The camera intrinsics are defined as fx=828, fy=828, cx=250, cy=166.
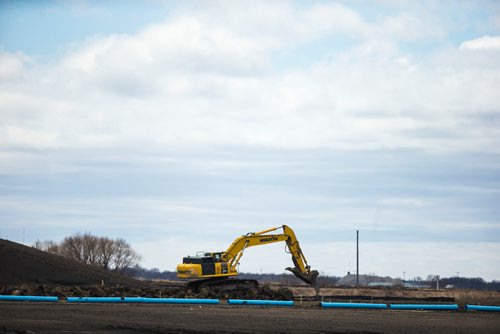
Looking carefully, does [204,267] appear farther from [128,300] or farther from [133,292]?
[128,300]

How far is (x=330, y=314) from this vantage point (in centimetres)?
3788

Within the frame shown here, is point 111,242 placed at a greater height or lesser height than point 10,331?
greater

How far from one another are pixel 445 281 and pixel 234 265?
11802 cm

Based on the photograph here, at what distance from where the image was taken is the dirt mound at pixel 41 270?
189 ft

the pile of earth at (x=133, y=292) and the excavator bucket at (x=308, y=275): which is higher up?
the excavator bucket at (x=308, y=275)

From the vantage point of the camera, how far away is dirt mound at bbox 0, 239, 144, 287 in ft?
189

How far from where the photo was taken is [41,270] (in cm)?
6044

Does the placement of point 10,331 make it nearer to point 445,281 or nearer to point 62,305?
point 62,305

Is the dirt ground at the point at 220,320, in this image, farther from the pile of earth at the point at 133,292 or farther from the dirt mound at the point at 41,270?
the dirt mound at the point at 41,270

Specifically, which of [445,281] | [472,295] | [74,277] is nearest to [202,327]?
[74,277]

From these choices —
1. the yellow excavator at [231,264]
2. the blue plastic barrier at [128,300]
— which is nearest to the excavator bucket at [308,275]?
the yellow excavator at [231,264]

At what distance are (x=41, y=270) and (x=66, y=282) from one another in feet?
7.11

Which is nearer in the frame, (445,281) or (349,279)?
(349,279)

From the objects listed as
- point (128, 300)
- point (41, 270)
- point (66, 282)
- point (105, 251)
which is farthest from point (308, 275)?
point (105, 251)
